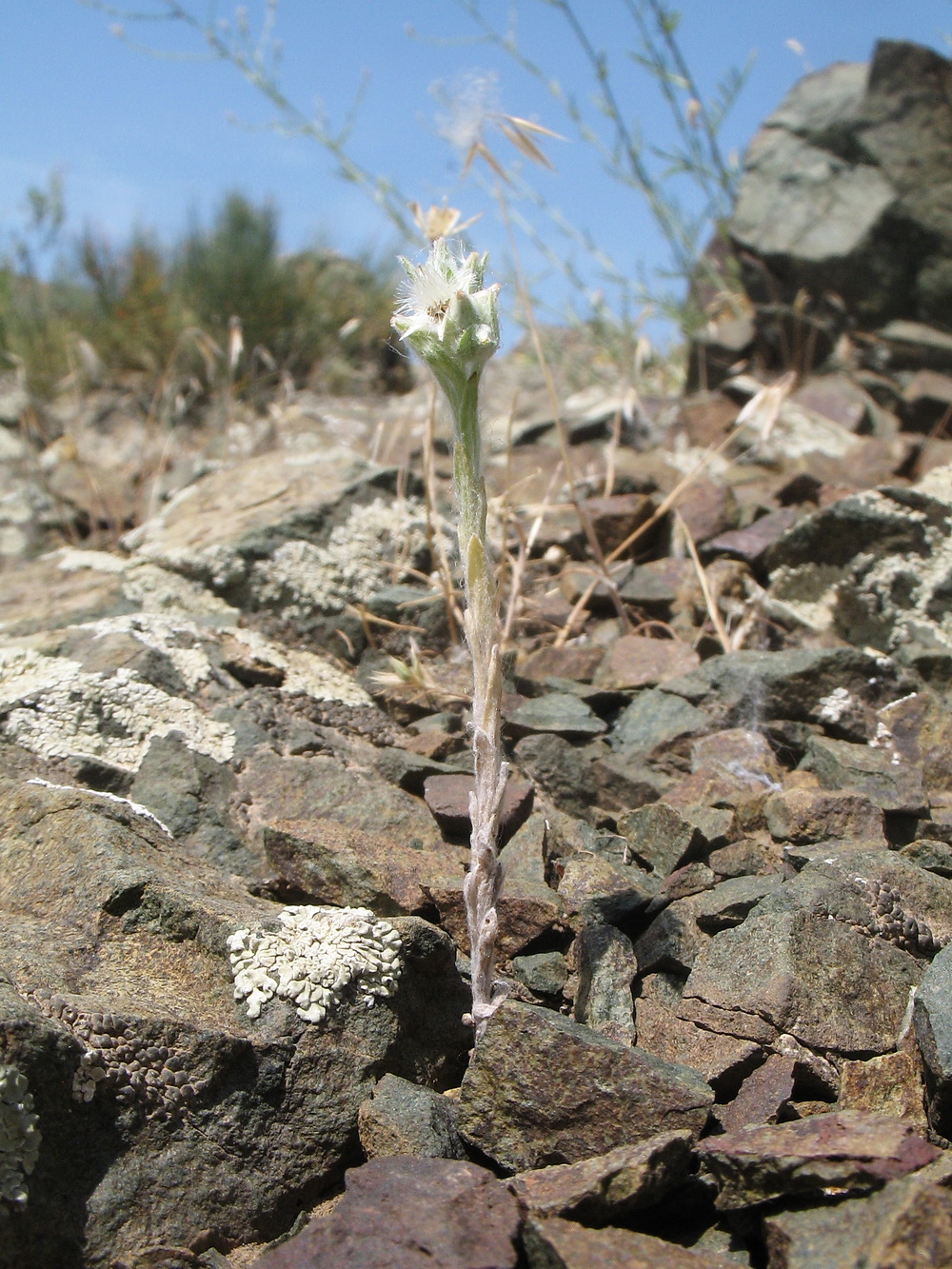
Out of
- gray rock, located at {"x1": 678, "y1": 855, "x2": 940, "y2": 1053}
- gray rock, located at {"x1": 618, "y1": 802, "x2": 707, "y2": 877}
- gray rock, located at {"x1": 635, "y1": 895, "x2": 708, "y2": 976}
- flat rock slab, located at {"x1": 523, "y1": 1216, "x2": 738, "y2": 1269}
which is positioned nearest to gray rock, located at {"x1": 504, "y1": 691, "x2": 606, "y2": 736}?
gray rock, located at {"x1": 618, "y1": 802, "x2": 707, "y2": 877}

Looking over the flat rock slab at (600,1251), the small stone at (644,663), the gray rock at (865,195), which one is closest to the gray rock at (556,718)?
the small stone at (644,663)

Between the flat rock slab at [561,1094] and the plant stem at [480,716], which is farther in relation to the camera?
the plant stem at [480,716]

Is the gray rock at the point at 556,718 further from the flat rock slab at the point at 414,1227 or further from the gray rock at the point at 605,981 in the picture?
the flat rock slab at the point at 414,1227

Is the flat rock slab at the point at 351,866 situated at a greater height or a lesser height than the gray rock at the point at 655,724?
lesser

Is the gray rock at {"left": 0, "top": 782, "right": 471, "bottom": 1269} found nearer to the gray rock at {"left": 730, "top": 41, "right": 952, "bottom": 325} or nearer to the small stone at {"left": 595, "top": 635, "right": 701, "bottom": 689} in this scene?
the small stone at {"left": 595, "top": 635, "right": 701, "bottom": 689}

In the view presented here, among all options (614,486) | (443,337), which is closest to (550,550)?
(614,486)

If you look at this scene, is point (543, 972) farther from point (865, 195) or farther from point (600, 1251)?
point (865, 195)

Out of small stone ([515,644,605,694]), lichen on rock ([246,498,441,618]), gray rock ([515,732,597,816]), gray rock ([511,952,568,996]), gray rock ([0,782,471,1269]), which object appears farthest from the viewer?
lichen on rock ([246,498,441,618])
